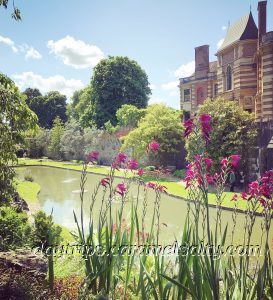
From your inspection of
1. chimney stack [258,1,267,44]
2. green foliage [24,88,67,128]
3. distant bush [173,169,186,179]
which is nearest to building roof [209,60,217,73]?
chimney stack [258,1,267,44]

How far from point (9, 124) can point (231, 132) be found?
49.8ft

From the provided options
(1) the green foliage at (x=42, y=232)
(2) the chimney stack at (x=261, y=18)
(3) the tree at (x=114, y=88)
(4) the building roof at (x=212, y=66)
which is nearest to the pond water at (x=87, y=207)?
(1) the green foliage at (x=42, y=232)

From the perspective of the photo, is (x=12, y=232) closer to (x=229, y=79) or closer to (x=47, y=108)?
(x=229, y=79)

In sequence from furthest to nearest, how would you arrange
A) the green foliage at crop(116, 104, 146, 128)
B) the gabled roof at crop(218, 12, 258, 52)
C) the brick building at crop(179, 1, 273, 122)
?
the green foliage at crop(116, 104, 146, 128)
the gabled roof at crop(218, 12, 258, 52)
the brick building at crop(179, 1, 273, 122)

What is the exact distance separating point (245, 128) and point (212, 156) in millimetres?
2417

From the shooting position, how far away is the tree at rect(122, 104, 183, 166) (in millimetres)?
26344

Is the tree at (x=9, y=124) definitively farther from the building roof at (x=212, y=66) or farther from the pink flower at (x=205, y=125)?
the building roof at (x=212, y=66)

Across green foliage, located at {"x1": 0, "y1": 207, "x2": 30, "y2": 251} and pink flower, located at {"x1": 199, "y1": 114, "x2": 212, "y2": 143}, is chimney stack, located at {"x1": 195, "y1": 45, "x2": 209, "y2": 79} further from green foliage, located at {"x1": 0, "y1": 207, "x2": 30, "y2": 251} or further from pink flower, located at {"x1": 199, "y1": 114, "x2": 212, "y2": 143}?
pink flower, located at {"x1": 199, "y1": 114, "x2": 212, "y2": 143}

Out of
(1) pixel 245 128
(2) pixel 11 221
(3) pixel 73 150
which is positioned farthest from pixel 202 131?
(3) pixel 73 150

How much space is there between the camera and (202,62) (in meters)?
38.1

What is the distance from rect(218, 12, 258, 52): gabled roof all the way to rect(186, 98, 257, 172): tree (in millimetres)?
10868

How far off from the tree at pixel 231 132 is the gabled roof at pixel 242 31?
10868 mm

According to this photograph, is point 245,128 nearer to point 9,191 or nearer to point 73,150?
point 9,191

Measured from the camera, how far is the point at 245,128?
19.1 m
